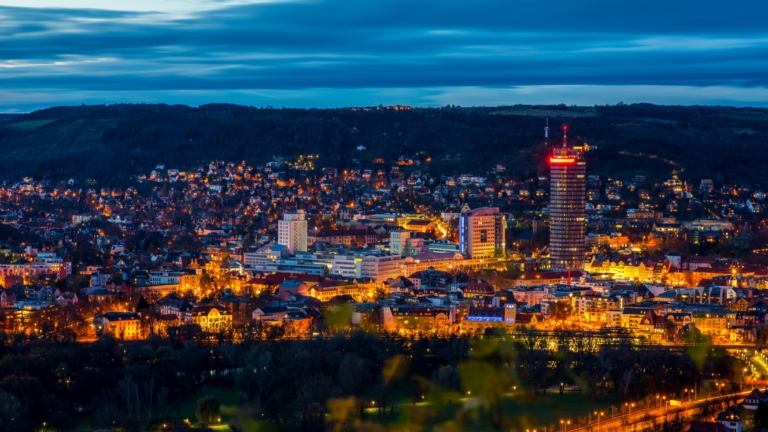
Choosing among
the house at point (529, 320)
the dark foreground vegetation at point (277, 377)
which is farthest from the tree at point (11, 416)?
the house at point (529, 320)

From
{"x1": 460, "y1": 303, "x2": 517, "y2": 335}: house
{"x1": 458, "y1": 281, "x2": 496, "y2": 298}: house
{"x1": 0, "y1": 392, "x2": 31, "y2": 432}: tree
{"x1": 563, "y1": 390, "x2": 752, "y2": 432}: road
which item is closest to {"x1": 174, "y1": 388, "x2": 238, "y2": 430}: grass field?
{"x1": 0, "y1": 392, "x2": 31, "y2": 432}: tree

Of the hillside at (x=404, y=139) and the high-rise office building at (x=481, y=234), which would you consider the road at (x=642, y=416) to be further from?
the hillside at (x=404, y=139)

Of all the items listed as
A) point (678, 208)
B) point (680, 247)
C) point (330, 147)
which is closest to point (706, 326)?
point (680, 247)

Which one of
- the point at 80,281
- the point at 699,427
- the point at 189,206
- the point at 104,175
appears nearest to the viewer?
the point at 699,427

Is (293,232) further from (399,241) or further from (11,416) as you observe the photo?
(11,416)

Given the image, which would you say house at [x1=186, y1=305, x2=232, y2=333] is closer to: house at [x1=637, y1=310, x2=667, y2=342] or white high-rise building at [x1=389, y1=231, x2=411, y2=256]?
house at [x1=637, y1=310, x2=667, y2=342]

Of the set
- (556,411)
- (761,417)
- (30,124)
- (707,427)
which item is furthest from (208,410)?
(30,124)

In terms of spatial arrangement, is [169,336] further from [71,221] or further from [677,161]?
[677,161]
